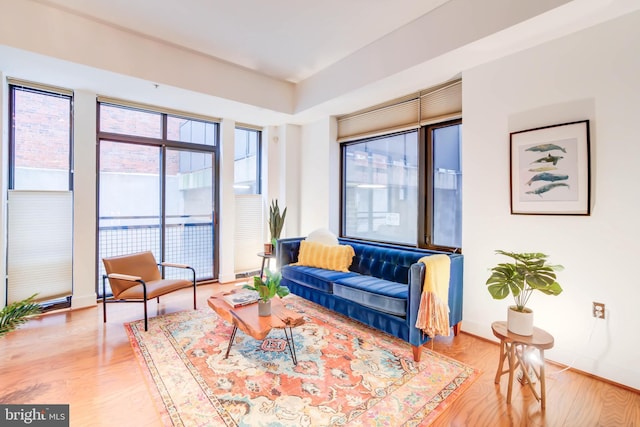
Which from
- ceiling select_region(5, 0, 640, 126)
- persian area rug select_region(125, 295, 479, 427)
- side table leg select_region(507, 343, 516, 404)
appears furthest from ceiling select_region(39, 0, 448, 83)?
persian area rug select_region(125, 295, 479, 427)

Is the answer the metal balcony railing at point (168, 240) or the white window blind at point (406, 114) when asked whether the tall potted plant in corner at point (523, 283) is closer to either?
the white window blind at point (406, 114)

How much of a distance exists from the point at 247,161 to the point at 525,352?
4849 mm

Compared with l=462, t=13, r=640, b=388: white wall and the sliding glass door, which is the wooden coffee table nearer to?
l=462, t=13, r=640, b=388: white wall

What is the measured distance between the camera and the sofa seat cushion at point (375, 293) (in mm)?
2713

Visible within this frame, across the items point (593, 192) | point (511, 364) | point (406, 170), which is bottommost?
point (511, 364)

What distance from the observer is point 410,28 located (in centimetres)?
302

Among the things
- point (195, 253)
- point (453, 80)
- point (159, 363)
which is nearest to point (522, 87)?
point (453, 80)

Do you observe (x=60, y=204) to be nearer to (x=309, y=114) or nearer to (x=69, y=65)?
(x=69, y=65)

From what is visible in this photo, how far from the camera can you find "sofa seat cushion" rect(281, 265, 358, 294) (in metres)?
3.44

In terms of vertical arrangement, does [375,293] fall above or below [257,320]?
above

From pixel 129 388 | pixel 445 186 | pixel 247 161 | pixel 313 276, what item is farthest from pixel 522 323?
pixel 247 161

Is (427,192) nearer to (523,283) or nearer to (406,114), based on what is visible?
(406,114)

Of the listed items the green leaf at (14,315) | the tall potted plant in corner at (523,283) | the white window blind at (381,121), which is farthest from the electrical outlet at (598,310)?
the green leaf at (14,315)

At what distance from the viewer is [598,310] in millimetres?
2369
